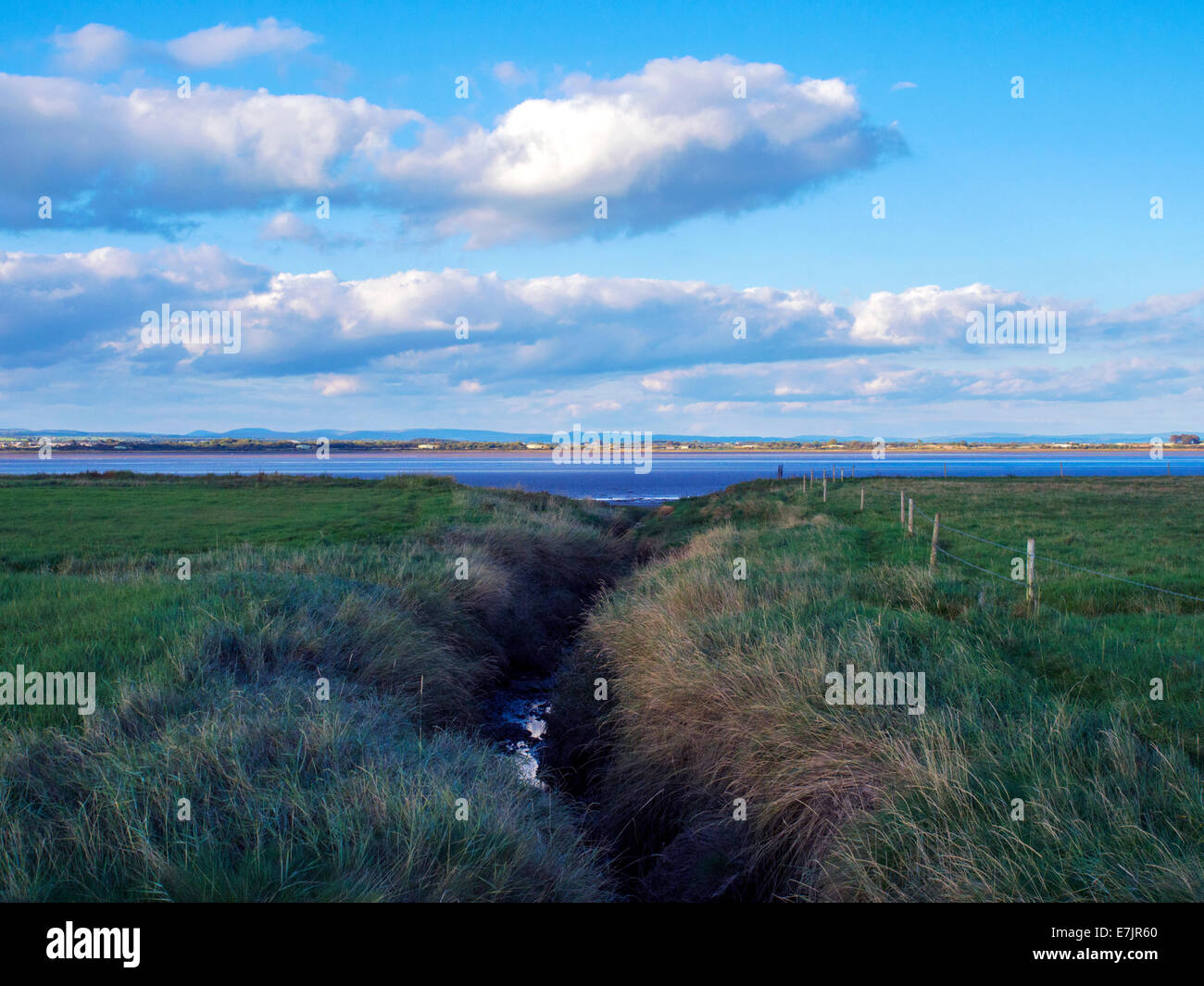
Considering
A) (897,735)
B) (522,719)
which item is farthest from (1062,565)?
(522,719)

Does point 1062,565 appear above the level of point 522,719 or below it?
above

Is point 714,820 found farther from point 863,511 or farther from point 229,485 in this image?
point 229,485

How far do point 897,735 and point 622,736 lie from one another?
178 inches

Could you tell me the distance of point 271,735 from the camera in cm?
683

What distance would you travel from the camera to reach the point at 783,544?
20.3 m

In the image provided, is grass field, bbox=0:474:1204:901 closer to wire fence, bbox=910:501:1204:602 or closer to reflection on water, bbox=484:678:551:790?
wire fence, bbox=910:501:1204:602

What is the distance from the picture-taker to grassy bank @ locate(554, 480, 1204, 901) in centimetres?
523

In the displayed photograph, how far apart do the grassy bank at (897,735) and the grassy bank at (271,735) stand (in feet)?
5.57

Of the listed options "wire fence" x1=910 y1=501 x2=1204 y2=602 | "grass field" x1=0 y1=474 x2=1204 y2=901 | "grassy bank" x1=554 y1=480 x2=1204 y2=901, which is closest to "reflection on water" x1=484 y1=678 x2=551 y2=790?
"grass field" x1=0 y1=474 x2=1204 y2=901

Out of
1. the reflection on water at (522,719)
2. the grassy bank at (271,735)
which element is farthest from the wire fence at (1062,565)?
the grassy bank at (271,735)

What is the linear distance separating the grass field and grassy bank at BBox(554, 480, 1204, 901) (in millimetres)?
35

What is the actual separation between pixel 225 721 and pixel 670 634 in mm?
6530

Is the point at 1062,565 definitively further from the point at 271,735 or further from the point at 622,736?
the point at 271,735

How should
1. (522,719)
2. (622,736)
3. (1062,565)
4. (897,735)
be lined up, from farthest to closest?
(1062,565) → (522,719) → (622,736) → (897,735)
